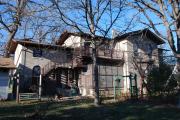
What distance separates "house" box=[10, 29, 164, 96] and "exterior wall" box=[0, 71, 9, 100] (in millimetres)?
3916

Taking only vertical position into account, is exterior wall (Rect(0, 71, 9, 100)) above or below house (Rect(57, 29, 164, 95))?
below

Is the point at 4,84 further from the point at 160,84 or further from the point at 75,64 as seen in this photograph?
the point at 160,84

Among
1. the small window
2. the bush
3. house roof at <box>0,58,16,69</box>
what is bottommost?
the bush

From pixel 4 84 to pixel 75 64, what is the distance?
10587 mm

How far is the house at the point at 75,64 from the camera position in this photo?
33062 millimetres

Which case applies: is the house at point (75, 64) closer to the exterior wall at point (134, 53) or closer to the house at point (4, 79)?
the exterior wall at point (134, 53)

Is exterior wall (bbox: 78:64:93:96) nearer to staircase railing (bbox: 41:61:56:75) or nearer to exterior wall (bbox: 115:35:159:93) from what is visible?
staircase railing (bbox: 41:61:56:75)

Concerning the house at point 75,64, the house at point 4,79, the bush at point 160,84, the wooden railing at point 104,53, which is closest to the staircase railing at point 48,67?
the house at point 75,64

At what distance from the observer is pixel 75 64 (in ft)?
114

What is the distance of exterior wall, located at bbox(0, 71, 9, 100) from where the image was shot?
1029 inches

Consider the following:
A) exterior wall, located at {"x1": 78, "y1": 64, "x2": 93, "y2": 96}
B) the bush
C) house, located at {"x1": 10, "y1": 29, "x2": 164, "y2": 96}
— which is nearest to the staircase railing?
house, located at {"x1": 10, "y1": 29, "x2": 164, "y2": 96}

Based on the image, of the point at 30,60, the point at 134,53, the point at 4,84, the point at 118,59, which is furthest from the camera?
the point at 134,53

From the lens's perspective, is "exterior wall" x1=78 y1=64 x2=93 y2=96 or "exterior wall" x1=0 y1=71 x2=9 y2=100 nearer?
"exterior wall" x1=0 y1=71 x2=9 y2=100

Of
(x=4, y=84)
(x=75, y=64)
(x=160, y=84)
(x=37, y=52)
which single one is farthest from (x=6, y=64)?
(x=160, y=84)
